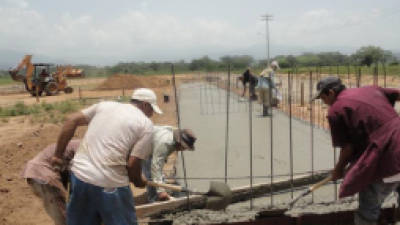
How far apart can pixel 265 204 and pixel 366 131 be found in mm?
1716

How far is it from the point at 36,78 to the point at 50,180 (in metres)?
19.8

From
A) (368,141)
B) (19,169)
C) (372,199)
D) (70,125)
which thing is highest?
(70,125)

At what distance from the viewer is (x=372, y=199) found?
2.56m

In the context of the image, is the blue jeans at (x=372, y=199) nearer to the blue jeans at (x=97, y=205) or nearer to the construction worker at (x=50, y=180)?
the blue jeans at (x=97, y=205)

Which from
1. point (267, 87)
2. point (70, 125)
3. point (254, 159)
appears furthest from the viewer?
point (267, 87)

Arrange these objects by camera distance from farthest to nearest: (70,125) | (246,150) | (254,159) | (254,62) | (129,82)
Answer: (129,82), (254,62), (246,150), (254,159), (70,125)

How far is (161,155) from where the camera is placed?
11.3ft

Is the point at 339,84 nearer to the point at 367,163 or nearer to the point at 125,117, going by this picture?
the point at 367,163

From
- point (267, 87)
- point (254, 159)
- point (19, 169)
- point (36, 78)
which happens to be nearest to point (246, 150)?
point (254, 159)

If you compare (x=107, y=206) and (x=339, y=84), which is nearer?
(x=107, y=206)

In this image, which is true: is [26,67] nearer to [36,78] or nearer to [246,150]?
[36,78]

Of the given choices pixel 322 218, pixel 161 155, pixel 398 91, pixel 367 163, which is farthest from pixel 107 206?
pixel 398 91

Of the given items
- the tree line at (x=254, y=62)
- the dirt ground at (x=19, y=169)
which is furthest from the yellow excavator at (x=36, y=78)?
the dirt ground at (x=19, y=169)

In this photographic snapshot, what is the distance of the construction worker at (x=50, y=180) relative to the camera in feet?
8.48
